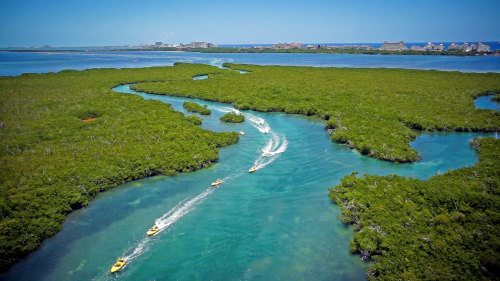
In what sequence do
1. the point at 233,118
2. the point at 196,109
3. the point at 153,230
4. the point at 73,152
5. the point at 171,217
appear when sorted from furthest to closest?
the point at 196,109 → the point at 233,118 → the point at 73,152 → the point at 171,217 → the point at 153,230

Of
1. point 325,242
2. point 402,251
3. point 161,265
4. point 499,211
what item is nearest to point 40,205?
point 161,265

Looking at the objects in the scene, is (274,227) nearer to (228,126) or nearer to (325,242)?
(325,242)

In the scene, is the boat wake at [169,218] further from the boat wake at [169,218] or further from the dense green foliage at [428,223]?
the dense green foliage at [428,223]

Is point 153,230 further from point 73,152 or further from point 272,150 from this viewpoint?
point 272,150

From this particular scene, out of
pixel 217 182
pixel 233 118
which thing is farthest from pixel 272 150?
pixel 233 118

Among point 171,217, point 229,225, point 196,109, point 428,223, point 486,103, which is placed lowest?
point 229,225

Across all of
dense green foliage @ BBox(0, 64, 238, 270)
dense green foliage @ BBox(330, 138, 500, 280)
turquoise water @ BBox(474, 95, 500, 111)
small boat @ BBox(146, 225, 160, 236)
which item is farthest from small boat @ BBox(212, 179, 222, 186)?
turquoise water @ BBox(474, 95, 500, 111)

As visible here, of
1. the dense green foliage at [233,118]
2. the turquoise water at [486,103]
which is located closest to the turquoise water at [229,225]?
the dense green foliage at [233,118]
